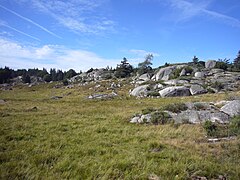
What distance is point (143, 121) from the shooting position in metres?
17.1

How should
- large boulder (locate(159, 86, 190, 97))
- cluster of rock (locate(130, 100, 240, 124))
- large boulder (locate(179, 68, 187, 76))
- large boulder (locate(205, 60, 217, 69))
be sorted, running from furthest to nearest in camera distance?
large boulder (locate(205, 60, 217, 69)) < large boulder (locate(179, 68, 187, 76)) < large boulder (locate(159, 86, 190, 97)) < cluster of rock (locate(130, 100, 240, 124))

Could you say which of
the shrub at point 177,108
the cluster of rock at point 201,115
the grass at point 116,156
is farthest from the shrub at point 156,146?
the shrub at point 177,108

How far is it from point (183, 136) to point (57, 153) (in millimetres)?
7343

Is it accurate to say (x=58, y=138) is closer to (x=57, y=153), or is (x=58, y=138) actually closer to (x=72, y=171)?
(x=57, y=153)

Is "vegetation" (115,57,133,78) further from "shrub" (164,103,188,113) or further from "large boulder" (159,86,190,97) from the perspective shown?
"shrub" (164,103,188,113)

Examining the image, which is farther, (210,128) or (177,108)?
(177,108)

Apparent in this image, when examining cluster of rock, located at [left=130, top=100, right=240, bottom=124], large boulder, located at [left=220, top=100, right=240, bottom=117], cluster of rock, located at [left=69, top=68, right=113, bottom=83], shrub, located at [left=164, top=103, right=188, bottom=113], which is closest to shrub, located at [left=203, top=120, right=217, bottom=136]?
cluster of rock, located at [left=130, top=100, right=240, bottom=124]

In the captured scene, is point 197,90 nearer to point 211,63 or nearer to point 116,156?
point 116,156

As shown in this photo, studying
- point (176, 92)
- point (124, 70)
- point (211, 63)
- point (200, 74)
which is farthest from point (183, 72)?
point (124, 70)

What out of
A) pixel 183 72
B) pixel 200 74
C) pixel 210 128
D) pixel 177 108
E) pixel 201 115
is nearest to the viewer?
pixel 210 128

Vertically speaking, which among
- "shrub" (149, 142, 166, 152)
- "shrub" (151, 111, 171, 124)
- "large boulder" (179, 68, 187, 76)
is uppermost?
"large boulder" (179, 68, 187, 76)

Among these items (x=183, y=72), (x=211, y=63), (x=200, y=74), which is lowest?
(x=200, y=74)

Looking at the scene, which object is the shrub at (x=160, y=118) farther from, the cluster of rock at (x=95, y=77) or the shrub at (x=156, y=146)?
the cluster of rock at (x=95, y=77)

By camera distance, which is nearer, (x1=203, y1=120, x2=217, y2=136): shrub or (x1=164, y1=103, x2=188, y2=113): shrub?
(x1=203, y1=120, x2=217, y2=136): shrub
